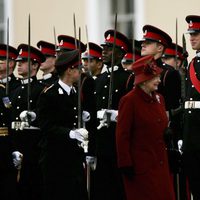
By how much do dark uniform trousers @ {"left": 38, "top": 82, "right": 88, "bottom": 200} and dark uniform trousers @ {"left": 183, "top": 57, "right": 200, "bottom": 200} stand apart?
1209mm

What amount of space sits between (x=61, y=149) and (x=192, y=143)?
148 centimetres

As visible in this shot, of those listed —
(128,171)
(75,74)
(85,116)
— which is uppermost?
(75,74)

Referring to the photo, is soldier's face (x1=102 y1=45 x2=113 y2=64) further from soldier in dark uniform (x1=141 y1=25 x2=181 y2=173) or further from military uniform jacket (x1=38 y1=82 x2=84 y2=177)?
military uniform jacket (x1=38 y1=82 x2=84 y2=177)

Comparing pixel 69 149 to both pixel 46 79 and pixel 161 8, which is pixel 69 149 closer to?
pixel 46 79

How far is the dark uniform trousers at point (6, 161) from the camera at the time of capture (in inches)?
548

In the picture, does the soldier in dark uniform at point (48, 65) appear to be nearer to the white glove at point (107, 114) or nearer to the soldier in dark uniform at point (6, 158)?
the soldier in dark uniform at point (6, 158)

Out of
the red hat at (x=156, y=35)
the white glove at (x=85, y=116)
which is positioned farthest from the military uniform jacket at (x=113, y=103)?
the white glove at (x=85, y=116)

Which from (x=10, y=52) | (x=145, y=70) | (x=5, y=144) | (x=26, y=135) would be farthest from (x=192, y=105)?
(x=10, y=52)

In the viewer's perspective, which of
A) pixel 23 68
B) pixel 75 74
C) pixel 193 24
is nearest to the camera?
pixel 75 74

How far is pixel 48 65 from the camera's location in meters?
16.6

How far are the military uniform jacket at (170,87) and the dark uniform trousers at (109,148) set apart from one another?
1.73 ft

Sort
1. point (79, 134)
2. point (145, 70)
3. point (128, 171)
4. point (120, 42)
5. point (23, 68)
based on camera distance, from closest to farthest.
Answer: point (128, 171)
point (145, 70)
point (79, 134)
point (120, 42)
point (23, 68)

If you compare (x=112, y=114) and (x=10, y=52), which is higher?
(x=10, y=52)

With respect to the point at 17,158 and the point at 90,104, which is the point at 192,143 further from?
the point at 17,158
